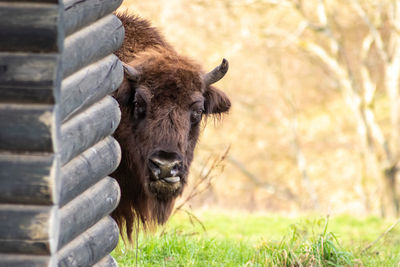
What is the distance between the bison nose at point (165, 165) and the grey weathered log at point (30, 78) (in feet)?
7.98

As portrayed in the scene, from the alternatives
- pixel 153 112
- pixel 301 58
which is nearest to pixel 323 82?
pixel 301 58

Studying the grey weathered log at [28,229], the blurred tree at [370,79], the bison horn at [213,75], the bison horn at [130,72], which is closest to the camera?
the grey weathered log at [28,229]

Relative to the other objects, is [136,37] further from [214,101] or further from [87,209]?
[87,209]

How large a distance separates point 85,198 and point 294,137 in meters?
23.3

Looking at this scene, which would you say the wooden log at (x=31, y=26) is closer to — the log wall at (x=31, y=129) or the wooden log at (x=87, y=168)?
the log wall at (x=31, y=129)

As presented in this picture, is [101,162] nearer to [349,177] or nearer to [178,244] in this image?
[178,244]

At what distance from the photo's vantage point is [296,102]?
2867 cm

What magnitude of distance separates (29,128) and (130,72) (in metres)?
2.90

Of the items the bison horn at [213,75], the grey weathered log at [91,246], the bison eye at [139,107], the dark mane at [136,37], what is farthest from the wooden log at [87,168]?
the dark mane at [136,37]

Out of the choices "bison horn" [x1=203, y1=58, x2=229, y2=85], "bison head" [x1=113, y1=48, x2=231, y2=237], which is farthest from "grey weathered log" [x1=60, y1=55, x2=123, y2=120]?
"bison horn" [x1=203, y1=58, x2=229, y2=85]

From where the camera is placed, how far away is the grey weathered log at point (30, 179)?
344 centimetres

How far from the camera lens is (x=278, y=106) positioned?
28.2m

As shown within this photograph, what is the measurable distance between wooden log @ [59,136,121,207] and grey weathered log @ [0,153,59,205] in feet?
1.13

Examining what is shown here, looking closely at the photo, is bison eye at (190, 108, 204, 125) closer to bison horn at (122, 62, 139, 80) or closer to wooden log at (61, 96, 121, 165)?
bison horn at (122, 62, 139, 80)
